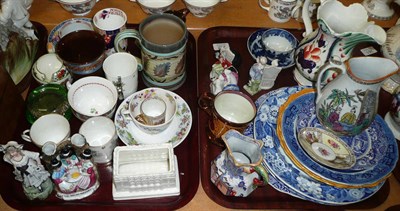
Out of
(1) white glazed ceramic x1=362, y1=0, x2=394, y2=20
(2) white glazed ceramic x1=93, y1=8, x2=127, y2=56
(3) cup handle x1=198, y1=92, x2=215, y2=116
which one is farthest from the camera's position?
(1) white glazed ceramic x1=362, y1=0, x2=394, y2=20

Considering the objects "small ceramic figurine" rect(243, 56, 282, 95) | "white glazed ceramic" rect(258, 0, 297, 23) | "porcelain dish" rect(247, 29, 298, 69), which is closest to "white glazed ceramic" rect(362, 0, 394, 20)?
"white glazed ceramic" rect(258, 0, 297, 23)

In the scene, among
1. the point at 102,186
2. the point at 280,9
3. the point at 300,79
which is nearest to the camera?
the point at 102,186

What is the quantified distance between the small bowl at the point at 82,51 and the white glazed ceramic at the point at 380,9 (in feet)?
3.14

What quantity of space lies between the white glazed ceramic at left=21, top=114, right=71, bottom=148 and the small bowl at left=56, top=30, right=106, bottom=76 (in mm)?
153

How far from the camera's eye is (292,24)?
1.26 metres

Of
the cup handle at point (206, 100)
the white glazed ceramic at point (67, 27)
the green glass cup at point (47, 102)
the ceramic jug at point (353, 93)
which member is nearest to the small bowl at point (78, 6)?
the white glazed ceramic at point (67, 27)

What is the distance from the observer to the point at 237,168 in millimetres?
810

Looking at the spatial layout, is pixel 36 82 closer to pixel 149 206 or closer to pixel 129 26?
pixel 129 26

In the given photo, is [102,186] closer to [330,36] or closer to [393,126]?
[330,36]

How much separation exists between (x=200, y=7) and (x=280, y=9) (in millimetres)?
273

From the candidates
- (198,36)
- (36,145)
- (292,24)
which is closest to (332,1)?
(292,24)

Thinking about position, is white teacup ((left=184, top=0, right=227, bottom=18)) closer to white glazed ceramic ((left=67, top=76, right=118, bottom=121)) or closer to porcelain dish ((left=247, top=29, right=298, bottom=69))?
porcelain dish ((left=247, top=29, right=298, bottom=69))

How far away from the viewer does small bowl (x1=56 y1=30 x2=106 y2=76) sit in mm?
987

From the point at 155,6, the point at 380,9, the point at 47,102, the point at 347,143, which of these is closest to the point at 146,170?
the point at 47,102
